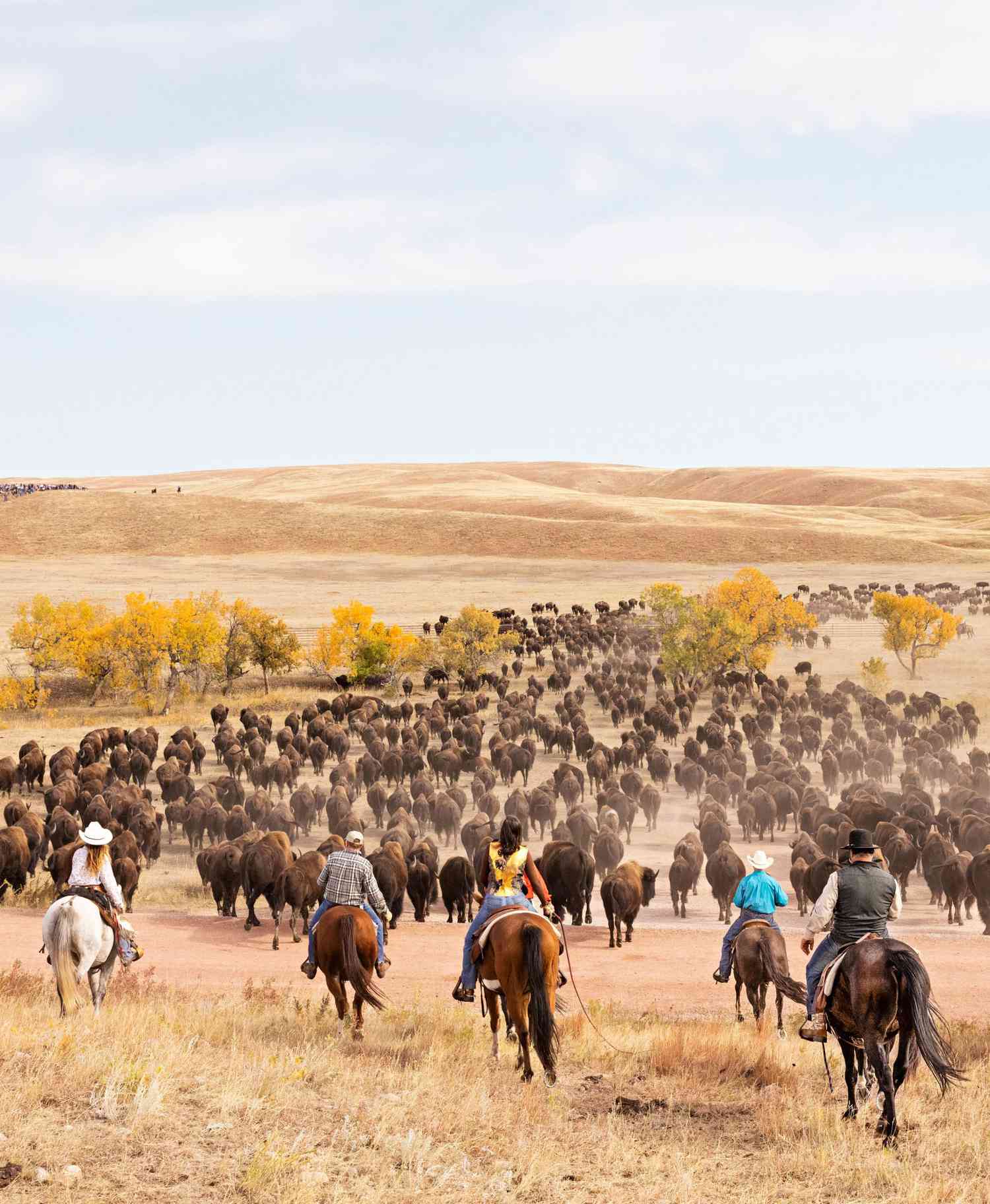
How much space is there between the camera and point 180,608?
48.9 m

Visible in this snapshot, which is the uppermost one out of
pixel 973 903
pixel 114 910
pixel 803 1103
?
pixel 114 910

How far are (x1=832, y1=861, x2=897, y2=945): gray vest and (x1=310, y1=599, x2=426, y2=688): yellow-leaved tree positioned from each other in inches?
1567

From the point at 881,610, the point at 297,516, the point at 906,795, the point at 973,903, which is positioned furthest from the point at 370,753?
the point at 297,516

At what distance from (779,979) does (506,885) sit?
3.80 m

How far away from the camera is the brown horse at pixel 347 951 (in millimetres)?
11156

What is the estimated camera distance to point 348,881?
37.3 feet

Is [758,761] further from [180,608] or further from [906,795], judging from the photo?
[180,608]

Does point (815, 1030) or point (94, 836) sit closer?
point (815, 1030)

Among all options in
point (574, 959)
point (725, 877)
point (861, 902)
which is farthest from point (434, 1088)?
point (725, 877)

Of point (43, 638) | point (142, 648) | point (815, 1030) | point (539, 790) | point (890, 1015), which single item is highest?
point (43, 638)

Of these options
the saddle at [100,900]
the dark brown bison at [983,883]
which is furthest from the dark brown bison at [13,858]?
the dark brown bison at [983,883]

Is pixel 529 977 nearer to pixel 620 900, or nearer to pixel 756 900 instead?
pixel 756 900

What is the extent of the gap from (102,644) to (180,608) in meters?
3.67

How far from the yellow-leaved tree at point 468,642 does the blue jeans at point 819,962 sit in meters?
40.0
